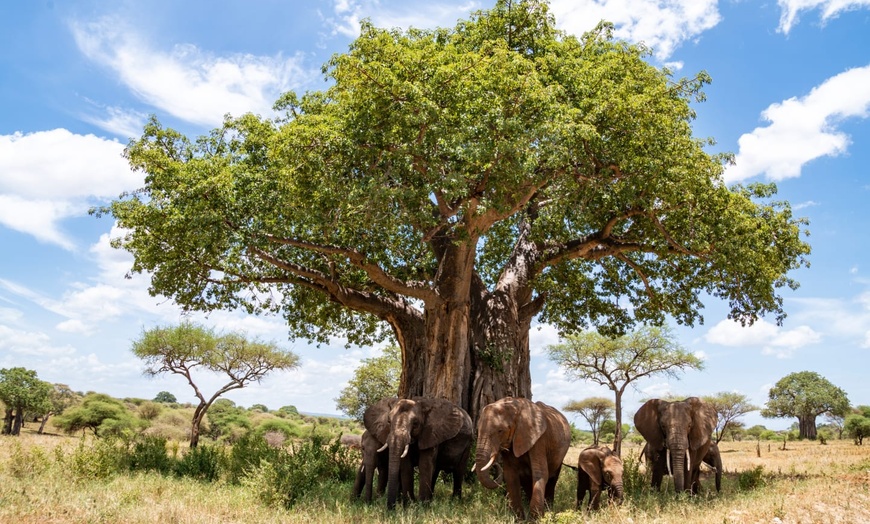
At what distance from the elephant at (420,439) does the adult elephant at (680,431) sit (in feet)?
11.8

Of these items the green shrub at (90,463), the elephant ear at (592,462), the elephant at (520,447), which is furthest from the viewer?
the green shrub at (90,463)

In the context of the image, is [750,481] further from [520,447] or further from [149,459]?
[149,459]

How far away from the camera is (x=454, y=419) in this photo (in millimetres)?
11203

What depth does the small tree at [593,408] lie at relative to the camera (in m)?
44.6

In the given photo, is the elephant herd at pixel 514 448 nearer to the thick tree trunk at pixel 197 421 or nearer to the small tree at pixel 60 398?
the thick tree trunk at pixel 197 421

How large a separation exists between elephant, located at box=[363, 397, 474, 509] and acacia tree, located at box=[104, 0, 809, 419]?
10.5ft

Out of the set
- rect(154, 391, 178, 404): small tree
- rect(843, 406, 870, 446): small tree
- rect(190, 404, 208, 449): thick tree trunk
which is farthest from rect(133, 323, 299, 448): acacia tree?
rect(154, 391, 178, 404): small tree

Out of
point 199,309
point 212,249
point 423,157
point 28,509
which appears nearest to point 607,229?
point 423,157

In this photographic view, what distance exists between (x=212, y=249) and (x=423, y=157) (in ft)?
17.0

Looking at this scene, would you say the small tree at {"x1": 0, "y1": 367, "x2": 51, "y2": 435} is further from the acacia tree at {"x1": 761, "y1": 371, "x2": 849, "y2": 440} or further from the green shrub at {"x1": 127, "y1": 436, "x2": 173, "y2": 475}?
the acacia tree at {"x1": 761, "y1": 371, "x2": 849, "y2": 440}

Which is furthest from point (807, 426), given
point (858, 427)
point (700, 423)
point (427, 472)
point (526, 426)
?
point (526, 426)

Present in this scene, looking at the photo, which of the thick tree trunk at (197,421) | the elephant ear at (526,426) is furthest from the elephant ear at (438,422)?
the thick tree trunk at (197,421)

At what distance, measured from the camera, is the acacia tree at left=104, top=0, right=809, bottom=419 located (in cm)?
1198

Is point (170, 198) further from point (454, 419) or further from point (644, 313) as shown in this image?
point (644, 313)
